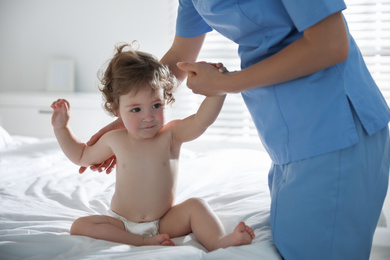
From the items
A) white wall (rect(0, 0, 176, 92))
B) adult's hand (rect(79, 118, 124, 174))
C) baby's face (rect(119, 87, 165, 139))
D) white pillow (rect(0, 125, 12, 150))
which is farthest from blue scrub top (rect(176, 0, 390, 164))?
white wall (rect(0, 0, 176, 92))

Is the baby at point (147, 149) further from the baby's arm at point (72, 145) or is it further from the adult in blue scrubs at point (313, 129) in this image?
the adult in blue scrubs at point (313, 129)

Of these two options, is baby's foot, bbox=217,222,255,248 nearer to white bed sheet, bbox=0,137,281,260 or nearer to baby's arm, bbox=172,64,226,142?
white bed sheet, bbox=0,137,281,260

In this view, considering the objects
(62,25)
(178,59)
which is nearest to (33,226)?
(178,59)

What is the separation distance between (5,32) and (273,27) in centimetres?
358

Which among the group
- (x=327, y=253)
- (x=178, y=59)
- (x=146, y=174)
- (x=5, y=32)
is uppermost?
(x=5, y=32)

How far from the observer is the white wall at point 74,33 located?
390 cm

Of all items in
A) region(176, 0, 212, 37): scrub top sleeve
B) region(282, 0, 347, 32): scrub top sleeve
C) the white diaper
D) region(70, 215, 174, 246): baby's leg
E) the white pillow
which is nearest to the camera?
region(282, 0, 347, 32): scrub top sleeve

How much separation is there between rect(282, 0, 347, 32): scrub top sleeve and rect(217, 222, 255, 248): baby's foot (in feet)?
1.70

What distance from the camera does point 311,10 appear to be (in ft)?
3.19

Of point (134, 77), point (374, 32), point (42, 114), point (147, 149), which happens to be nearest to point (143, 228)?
point (147, 149)

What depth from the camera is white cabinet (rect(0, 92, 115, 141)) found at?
11.4 ft

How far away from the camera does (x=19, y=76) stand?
415cm

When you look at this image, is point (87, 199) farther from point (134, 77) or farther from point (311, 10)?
point (311, 10)

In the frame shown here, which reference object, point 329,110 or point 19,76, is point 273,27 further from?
A: point 19,76
